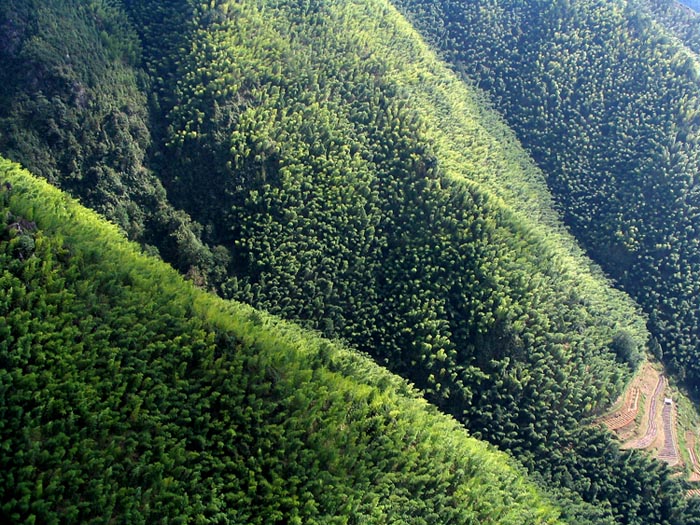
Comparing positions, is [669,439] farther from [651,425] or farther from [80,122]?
[80,122]

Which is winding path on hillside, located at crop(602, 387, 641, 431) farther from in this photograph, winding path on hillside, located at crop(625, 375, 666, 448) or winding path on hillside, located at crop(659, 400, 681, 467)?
winding path on hillside, located at crop(659, 400, 681, 467)

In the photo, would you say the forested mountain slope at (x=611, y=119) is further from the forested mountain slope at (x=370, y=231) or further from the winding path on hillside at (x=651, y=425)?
the forested mountain slope at (x=370, y=231)

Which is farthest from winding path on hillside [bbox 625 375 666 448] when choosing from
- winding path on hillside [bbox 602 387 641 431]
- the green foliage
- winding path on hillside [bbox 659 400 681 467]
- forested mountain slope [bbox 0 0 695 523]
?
the green foliage

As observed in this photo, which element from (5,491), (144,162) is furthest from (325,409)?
(144,162)

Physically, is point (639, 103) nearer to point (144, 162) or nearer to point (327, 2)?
point (327, 2)

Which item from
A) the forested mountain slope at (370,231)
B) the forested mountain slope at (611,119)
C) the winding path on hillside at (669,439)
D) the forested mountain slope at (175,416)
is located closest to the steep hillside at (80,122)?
the forested mountain slope at (370,231)
